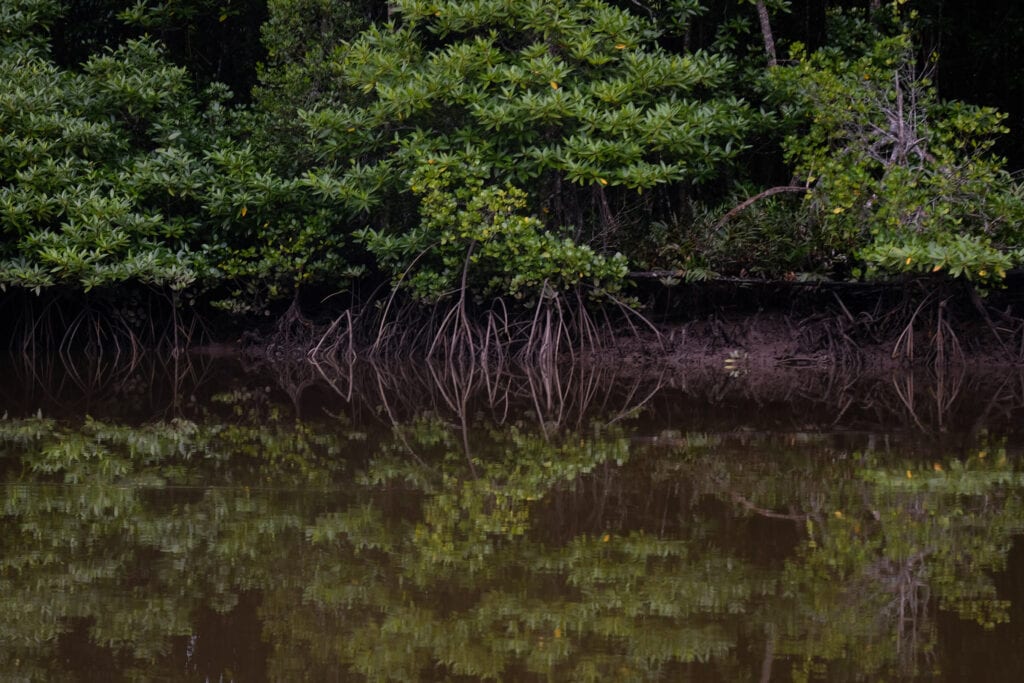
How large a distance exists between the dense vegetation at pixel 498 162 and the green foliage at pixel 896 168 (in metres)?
0.03

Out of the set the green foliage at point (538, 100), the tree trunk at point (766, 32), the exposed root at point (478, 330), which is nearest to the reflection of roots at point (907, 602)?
the green foliage at point (538, 100)

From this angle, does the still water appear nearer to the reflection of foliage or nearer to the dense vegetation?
the reflection of foliage

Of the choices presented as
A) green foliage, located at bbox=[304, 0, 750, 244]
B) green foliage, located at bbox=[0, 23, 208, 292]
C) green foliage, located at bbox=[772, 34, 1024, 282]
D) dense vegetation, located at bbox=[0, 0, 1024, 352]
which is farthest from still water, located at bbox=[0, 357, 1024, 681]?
green foliage, located at bbox=[304, 0, 750, 244]

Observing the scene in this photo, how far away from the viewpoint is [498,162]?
9.75m

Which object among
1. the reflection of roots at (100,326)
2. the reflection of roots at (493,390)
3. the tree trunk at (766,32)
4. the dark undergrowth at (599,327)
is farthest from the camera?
the reflection of roots at (100,326)

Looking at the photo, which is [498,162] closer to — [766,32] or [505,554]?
[766,32]

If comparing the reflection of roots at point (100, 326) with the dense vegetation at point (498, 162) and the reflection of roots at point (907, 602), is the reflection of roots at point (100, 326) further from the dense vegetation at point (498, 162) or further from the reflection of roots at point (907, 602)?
the reflection of roots at point (907, 602)

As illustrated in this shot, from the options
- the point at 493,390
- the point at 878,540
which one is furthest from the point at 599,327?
the point at 878,540

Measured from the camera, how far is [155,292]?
36.6 ft

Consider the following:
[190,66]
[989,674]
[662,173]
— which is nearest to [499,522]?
[989,674]

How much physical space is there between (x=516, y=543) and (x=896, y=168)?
590cm

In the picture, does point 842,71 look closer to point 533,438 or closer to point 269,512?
point 533,438

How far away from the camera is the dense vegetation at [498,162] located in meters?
9.36

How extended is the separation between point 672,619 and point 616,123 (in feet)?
21.0
